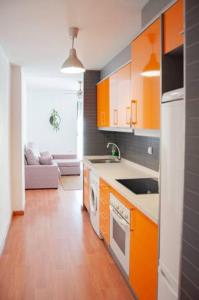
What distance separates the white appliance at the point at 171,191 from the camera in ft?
4.82

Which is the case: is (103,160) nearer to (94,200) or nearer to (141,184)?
(94,200)

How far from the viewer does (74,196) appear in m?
6.14

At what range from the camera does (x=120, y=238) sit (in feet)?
9.21

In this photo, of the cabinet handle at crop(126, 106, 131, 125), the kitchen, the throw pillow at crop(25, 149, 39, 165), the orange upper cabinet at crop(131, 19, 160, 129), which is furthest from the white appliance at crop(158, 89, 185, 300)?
the throw pillow at crop(25, 149, 39, 165)

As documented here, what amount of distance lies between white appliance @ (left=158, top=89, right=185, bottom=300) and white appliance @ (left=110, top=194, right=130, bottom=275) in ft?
2.58

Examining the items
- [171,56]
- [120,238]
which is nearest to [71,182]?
[120,238]

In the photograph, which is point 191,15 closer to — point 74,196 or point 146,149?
point 146,149

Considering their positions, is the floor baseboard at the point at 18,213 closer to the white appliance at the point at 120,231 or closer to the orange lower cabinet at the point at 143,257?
the white appliance at the point at 120,231

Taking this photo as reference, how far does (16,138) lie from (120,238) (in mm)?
2678

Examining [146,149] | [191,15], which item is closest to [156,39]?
[191,15]

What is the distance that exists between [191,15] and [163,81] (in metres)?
0.56

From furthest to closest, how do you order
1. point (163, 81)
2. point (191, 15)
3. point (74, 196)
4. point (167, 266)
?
point (74, 196)
point (163, 81)
point (167, 266)
point (191, 15)

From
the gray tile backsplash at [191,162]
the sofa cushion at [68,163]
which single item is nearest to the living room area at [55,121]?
the sofa cushion at [68,163]

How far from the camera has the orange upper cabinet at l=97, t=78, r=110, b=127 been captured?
14.1 feet
